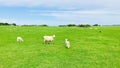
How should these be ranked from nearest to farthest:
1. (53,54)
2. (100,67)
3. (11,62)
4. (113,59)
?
(100,67), (11,62), (113,59), (53,54)

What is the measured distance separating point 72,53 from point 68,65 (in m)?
4.96

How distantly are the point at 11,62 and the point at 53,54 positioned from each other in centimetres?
444

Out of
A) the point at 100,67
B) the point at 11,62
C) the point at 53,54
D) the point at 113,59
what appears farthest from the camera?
the point at 53,54

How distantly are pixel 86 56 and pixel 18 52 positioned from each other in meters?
6.59

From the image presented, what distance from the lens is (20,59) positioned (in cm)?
2223

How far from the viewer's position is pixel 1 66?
19656 mm

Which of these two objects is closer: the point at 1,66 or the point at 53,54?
the point at 1,66

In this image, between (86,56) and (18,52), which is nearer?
(86,56)

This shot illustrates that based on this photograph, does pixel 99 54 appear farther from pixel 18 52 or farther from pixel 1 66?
pixel 1 66

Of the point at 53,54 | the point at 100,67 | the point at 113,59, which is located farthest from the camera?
the point at 53,54

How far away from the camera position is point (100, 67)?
64.2ft

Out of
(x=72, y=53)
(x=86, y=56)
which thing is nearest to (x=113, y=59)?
(x=86, y=56)

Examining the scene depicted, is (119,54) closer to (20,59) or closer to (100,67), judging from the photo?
(100,67)

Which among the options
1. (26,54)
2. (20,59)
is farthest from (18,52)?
(20,59)
